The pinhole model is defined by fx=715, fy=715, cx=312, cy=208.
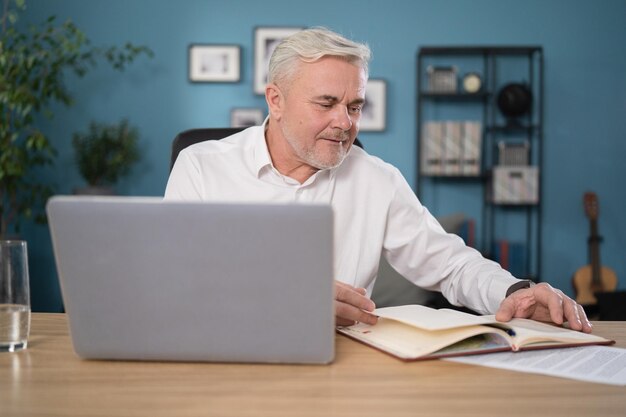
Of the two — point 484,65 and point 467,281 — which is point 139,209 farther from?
point 484,65

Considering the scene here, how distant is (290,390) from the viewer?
0.83m

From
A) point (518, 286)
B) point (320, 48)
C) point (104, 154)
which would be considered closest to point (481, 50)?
point (104, 154)

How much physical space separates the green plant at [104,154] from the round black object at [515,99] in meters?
2.38

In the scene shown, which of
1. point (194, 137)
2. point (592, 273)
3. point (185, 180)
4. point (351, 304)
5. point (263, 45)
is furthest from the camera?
point (263, 45)

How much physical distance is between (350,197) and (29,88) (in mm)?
2853

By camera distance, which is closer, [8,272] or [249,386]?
[249,386]

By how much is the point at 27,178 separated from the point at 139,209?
4.27 metres

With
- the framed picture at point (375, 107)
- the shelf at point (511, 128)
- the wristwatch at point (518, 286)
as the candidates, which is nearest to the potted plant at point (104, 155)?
the framed picture at point (375, 107)

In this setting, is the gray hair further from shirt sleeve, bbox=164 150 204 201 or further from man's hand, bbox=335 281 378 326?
man's hand, bbox=335 281 378 326

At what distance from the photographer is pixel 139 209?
0.83 meters

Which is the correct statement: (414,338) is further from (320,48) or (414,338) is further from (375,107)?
(375,107)

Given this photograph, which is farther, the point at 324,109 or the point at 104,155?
the point at 104,155

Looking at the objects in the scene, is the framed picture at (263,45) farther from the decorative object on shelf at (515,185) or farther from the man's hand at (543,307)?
the man's hand at (543,307)

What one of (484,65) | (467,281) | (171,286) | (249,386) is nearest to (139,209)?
(171,286)
